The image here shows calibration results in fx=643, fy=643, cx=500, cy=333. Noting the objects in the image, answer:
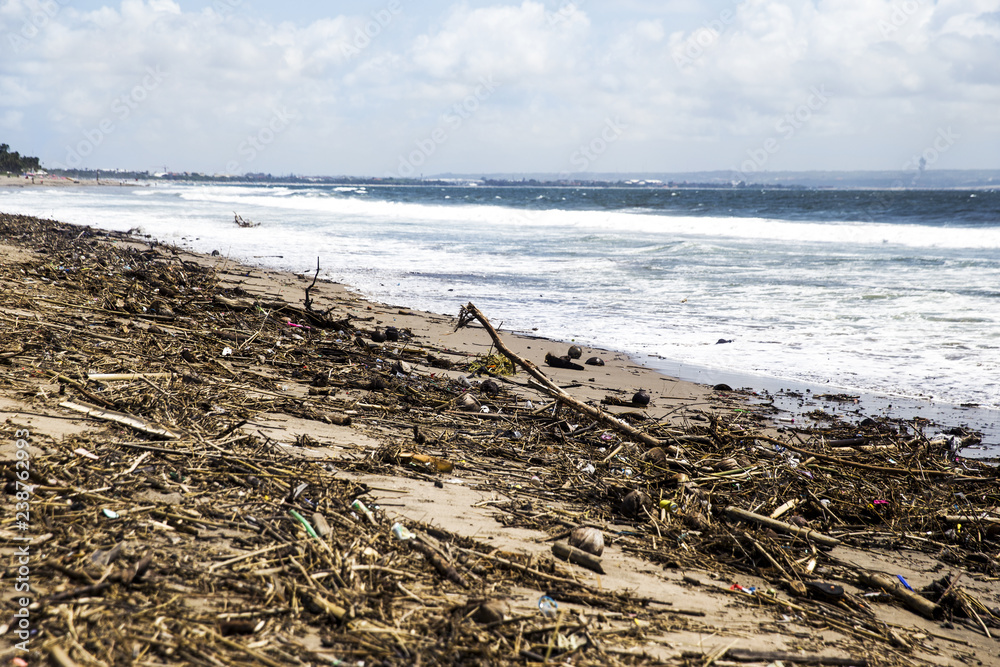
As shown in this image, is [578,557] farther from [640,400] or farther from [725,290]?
[725,290]

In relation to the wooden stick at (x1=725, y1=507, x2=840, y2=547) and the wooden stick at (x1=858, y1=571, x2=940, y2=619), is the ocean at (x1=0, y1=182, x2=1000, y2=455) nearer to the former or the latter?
the wooden stick at (x1=725, y1=507, x2=840, y2=547)

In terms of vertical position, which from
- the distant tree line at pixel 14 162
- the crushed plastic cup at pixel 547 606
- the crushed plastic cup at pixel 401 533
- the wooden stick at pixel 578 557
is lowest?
the wooden stick at pixel 578 557

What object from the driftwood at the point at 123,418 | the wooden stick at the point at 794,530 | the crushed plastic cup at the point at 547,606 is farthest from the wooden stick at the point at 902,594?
the driftwood at the point at 123,418

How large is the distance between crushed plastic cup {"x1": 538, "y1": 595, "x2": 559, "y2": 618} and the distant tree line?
10801 centimetres

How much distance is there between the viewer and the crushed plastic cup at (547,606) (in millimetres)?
2119

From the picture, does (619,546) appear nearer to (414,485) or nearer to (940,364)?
(414,485)

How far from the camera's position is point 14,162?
89.8 meters

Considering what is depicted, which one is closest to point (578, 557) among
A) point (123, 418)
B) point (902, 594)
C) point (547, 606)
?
point (547, 606)

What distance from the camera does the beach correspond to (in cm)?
193

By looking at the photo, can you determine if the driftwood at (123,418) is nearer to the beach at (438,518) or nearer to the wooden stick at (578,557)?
the beach at (438,518)

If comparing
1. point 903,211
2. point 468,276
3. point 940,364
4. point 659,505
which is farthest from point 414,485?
point 903,211

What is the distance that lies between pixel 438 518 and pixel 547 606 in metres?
0.74

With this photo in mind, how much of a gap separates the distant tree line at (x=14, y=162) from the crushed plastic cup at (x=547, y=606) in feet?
354

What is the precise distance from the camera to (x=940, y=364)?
266 inches
